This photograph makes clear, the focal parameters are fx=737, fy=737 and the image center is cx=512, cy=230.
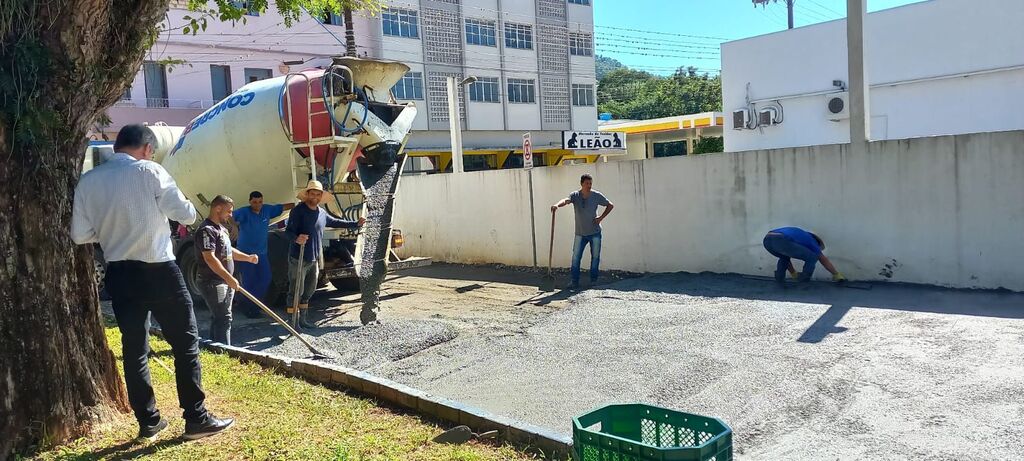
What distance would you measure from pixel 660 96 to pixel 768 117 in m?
42.4

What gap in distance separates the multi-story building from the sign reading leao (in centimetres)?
1286

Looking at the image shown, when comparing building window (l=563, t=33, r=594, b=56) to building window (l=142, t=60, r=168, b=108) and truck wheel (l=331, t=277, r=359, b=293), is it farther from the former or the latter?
truck wheel (l=331, t=277, r=359, b=293)

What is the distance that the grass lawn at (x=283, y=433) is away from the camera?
413cm

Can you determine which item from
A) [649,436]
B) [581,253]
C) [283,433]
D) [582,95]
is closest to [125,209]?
[283,433]

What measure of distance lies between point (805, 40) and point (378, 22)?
1748cm

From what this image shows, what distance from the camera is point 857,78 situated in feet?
30.7

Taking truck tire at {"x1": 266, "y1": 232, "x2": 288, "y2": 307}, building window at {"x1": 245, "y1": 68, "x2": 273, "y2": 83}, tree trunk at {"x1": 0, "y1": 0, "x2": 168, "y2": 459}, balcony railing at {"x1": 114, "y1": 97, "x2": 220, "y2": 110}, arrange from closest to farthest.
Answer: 1. tree trunk at {"x1": 0, "y1": 0, "x2": 168, "y2": 459}
2. truck tire at {"x1": 266, "y1": 232, "x2": 288, "y2": 307}
3. balcony railing at {"x1": 114, "y1": 97, "x2": 220, "y2": 110}
4. building window at {"x1": 245, "y1": 68, "x2": 273, "y2": 83}

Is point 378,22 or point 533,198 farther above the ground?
point 378,22

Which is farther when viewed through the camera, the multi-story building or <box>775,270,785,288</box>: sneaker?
the multi-story building

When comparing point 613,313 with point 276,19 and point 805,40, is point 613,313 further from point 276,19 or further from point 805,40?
point 276,19

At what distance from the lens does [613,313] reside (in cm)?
828

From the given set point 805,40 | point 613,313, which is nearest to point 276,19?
point 805,40

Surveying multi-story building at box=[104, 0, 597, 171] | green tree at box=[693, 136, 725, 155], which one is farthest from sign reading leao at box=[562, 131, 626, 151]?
multi-story building at box=[104, 0, 597, 171]

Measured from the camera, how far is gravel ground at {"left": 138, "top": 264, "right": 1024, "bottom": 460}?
4465 mm
